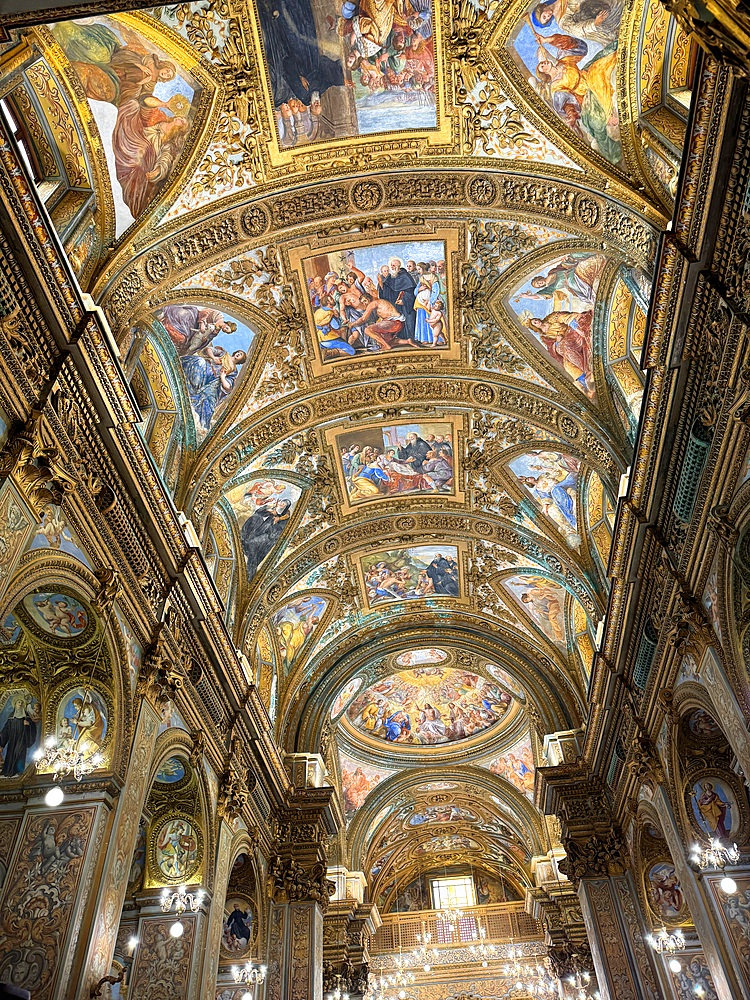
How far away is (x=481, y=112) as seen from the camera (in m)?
10.5

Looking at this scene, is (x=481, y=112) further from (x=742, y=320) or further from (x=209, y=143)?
(x=742, y=320)

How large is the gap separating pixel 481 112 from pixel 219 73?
363cm

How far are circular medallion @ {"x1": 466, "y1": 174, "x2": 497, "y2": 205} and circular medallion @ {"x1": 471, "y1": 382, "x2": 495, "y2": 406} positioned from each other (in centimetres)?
379

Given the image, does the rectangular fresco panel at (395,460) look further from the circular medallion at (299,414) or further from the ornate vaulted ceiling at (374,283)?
the circular medallion at (299,414)

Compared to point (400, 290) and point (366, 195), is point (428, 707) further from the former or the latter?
point (366, 195)

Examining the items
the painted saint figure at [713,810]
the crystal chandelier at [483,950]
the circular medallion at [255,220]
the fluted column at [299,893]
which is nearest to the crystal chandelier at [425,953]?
the crystal chandelier at [483,950]

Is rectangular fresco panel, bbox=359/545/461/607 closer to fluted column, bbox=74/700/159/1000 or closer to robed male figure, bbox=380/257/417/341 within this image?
robed male figure, bbox=380/257/417/341

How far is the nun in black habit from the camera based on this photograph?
16.2 m

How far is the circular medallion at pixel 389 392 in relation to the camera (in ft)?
48.5

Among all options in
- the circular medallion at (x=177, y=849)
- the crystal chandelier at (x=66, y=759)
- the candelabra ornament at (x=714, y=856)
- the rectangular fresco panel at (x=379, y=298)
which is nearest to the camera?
the crystal chandelier at (x=66, y=759)

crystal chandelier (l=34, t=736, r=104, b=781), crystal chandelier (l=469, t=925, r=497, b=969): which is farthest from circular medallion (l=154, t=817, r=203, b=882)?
crystal chandelier (l=469, t=925, r=497, b=969)

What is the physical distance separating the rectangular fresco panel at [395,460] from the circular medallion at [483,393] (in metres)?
1.25

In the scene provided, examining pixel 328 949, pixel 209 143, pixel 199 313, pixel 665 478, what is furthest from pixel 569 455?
pixel 328 949

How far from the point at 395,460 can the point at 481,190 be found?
6.88 meters
